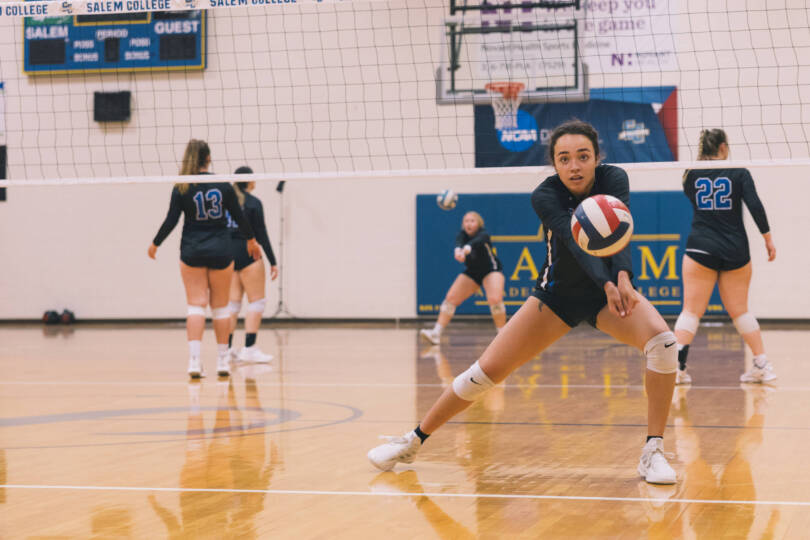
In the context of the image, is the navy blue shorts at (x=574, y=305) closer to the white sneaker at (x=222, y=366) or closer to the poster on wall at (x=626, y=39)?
the white sneaker at (x=222, y=366)

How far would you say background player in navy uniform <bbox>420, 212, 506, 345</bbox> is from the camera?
1134 centimetres

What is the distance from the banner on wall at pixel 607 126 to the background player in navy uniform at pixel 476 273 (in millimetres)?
3172

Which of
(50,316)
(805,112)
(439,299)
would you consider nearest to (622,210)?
(805,112)

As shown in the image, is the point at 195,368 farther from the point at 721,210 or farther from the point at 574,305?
the point at 574,305

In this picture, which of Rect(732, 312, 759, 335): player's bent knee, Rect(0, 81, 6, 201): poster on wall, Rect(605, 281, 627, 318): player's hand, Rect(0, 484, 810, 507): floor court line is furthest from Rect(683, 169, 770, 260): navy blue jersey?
Rect(0, 81, 6, 201): poster on wall

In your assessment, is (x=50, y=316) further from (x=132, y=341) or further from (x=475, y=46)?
(x=475, y=46)

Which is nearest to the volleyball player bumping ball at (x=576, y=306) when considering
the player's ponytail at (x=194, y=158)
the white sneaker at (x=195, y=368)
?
the player's ponytail at (x=194, y=158)

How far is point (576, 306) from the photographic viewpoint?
401 centimetres

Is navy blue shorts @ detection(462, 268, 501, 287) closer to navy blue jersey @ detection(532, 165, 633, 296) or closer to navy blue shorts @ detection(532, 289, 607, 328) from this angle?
navy blue jersey @ detection(532, 165, 633, 296)

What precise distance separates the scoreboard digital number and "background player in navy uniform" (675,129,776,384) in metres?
10.1

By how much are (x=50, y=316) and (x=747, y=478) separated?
13.9m

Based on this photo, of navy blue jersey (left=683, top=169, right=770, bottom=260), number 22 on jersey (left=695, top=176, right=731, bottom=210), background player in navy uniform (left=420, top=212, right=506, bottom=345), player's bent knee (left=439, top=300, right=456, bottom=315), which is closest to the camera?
navy blue jersey (left=683, top=169, right=770, bottom=260)

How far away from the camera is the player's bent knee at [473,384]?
4.11m

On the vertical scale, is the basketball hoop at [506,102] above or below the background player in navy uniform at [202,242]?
above
